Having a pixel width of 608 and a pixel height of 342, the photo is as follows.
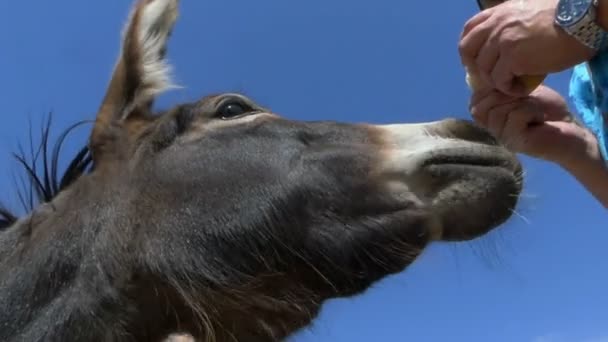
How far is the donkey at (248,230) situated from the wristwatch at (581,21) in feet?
1.58

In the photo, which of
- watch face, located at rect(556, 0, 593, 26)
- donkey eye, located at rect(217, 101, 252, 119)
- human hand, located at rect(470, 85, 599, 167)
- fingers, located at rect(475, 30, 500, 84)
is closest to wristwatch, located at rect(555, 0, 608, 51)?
watch face, located at rect(556, 0, 593, 26)

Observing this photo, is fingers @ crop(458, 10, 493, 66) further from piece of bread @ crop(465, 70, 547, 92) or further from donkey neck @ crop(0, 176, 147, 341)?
donkey neck @ crop(0, 176, 147, 341)

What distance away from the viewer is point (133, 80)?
2.89 meters

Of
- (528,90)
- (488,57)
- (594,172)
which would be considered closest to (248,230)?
(488,57)

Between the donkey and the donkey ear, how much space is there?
0.24 meters

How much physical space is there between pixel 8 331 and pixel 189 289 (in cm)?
56

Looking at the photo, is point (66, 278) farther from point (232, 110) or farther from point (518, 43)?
point (518, 43)

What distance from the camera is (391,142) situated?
8.50ft

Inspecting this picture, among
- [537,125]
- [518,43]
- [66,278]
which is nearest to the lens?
[518,43]

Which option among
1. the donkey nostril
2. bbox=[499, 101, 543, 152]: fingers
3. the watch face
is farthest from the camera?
bbox=[499, 101, 543, 152]: fingers

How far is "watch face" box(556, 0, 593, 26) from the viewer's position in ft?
7.24

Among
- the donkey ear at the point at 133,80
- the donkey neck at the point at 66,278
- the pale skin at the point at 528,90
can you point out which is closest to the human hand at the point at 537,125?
the pale skin at the point at 528,90

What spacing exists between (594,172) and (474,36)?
0.89 meters

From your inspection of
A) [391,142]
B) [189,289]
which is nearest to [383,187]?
[391,142]
